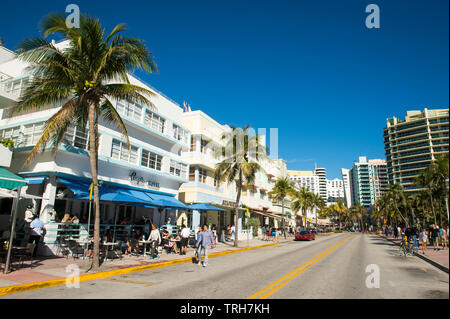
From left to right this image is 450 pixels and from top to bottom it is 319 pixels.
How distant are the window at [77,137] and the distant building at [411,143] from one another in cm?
11141

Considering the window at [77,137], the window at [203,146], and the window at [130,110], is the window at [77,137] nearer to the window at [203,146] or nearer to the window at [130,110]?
the window at [130,110]

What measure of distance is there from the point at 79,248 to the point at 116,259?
1.89 metres

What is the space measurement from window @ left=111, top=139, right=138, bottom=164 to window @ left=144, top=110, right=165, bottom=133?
9.05ft

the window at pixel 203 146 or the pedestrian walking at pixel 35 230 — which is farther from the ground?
the window at pixel 203 146

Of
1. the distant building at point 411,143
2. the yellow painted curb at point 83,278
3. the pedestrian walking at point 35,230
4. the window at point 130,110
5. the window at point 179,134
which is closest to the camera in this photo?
the yellow painted curb at point 83,278

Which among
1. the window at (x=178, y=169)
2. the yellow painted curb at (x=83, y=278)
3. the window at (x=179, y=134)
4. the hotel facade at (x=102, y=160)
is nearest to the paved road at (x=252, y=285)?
the yellow painted curb at (x=83, y=278)

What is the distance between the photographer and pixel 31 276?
9781mm

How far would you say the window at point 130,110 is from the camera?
21.3 meters

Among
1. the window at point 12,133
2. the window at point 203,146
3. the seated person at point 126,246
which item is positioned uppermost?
the window at point 203,146

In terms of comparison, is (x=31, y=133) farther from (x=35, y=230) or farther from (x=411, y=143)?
(x=411, y=143)

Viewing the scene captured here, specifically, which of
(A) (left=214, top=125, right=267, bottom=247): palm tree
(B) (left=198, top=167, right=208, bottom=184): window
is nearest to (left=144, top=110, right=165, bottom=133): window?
(A) (left=214, top=125, right=267, bottom=247): palm tree

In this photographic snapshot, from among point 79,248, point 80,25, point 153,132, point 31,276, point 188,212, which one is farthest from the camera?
point 188,212

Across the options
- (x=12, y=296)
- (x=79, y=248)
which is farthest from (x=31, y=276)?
(x=79, y=248)
